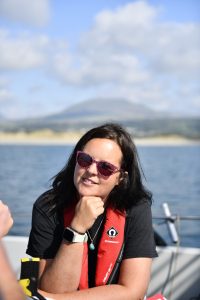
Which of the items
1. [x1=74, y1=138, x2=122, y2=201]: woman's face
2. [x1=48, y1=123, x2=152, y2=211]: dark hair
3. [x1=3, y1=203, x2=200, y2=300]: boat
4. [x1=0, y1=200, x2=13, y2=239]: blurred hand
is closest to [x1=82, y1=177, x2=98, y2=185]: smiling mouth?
[x1=74, y1=138, x2=122, y2=201]: woman's face

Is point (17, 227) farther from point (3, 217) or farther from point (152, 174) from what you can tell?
point (152, 174)

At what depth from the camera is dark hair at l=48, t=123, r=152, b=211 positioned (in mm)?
1866

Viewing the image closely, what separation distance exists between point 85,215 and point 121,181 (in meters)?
0.30

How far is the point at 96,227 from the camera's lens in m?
1.87

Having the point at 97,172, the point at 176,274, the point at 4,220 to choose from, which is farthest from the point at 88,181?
the point at 176,274

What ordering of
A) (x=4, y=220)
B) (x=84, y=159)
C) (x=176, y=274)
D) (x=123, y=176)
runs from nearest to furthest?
(x=4, y=220) < (x=84, y=159) < (x=123, y=176) < (x=176, y=274)

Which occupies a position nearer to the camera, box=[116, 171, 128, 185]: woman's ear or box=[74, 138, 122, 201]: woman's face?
box=[74, 138, 122, 201]: woman's face

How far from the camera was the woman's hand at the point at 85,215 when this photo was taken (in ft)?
5.56

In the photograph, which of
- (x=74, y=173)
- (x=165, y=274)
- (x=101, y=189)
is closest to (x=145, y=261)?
(x=101, y=189)

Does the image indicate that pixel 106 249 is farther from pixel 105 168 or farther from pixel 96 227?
pixel 105 168

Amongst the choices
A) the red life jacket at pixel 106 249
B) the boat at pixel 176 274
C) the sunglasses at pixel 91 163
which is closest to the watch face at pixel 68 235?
the red life jacket at pixel 106 249

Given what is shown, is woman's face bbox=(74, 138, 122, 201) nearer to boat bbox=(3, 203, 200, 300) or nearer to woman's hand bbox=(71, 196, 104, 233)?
woman's hand bbox=(71, 196, 104, 233)

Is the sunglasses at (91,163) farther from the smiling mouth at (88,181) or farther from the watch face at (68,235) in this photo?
the watch face at (68,235)

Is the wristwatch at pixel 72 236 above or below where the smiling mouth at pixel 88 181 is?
below
